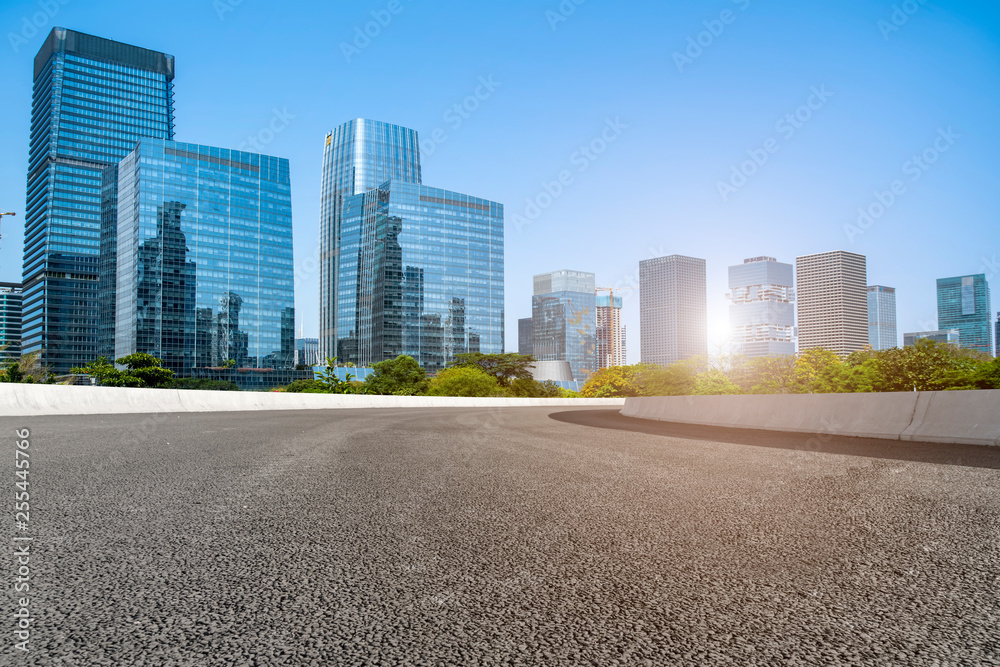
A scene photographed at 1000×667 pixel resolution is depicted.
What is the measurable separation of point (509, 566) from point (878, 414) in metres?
11.5

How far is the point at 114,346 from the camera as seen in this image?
18875 centimetres

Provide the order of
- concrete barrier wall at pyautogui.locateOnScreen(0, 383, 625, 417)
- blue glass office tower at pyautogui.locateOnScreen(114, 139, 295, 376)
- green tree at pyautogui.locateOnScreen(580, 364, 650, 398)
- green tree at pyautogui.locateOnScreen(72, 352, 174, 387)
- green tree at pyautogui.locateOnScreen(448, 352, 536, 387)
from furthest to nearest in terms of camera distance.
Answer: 1. blue glass office tower at pyautogui.locateOnScreen(114, 139, 295, 376)
2. green tree at pyautogui.locateOnScreen(448, 352, 536, 387)
3. green tree at pyautogui.locateOnScreen(72, 352, 174, 387)
4. green tree at pyautogui.locateOnScreen(580, 364, 650, 398)
5. concrete barrier wall at pyautogui.locateOnScreen(0, 383, 625, 417)

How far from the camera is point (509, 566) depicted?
3.61 metres

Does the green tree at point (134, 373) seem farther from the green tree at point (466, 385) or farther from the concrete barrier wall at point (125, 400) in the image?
the concrete barrier wall at point (125, 400)

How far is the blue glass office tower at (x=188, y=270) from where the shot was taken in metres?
176

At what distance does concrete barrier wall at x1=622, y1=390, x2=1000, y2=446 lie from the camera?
10734 millimetres

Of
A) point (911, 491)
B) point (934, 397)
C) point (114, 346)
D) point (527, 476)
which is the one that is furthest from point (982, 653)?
point (114, 346)

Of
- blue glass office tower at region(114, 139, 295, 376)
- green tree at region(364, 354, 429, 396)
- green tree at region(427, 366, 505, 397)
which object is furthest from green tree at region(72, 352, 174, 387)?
blue glass office tower at region(114, 139, 295, 376)

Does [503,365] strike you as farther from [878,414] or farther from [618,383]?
[878,414]

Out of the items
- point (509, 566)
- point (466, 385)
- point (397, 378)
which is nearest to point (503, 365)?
point (397, 378)

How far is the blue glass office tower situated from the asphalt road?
188239 millimetres

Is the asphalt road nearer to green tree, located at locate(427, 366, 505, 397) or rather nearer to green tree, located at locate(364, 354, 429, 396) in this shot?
green tree, located at locate(427, 366, 505, 397)

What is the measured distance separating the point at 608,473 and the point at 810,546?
3.50 metres

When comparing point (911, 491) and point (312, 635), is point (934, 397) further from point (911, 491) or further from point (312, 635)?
point (312, 635)
